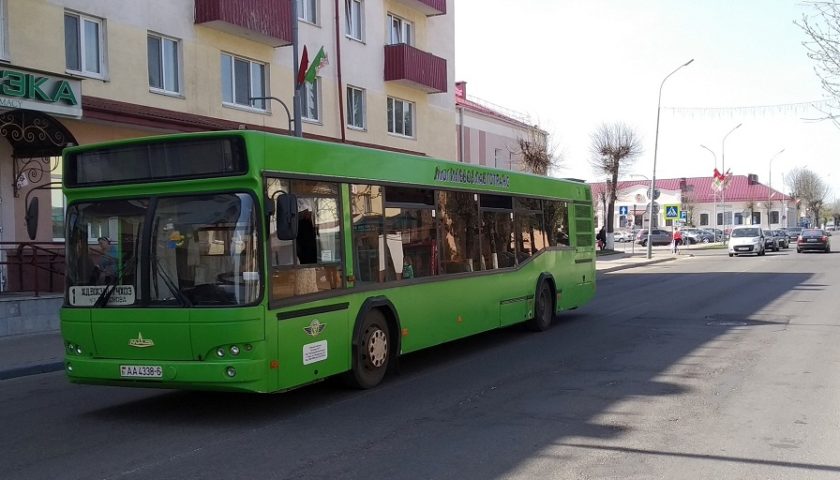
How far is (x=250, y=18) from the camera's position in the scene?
19.7 meters

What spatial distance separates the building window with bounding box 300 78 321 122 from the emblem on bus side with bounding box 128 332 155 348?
1635 centimetres

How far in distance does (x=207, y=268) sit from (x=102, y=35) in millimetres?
12170

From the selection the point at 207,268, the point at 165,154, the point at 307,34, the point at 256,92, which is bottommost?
the point at 207,268

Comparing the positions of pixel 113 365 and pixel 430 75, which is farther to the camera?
pixel 430 75

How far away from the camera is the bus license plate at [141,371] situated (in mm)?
7027

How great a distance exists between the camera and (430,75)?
89.4 ft

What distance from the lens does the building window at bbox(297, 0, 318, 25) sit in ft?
74.9

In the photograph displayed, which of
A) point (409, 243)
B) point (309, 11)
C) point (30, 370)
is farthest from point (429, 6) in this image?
point (30, 370)

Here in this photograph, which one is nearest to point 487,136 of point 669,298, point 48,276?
point 669,298

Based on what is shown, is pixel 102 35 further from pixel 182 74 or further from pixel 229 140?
pixel 229 140

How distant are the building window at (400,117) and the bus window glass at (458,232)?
631 inches

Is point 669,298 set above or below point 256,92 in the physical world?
below

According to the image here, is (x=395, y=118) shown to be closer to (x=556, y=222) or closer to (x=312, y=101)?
(x=312, y=101)

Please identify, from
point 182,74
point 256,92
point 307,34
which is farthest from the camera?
point 307,34
